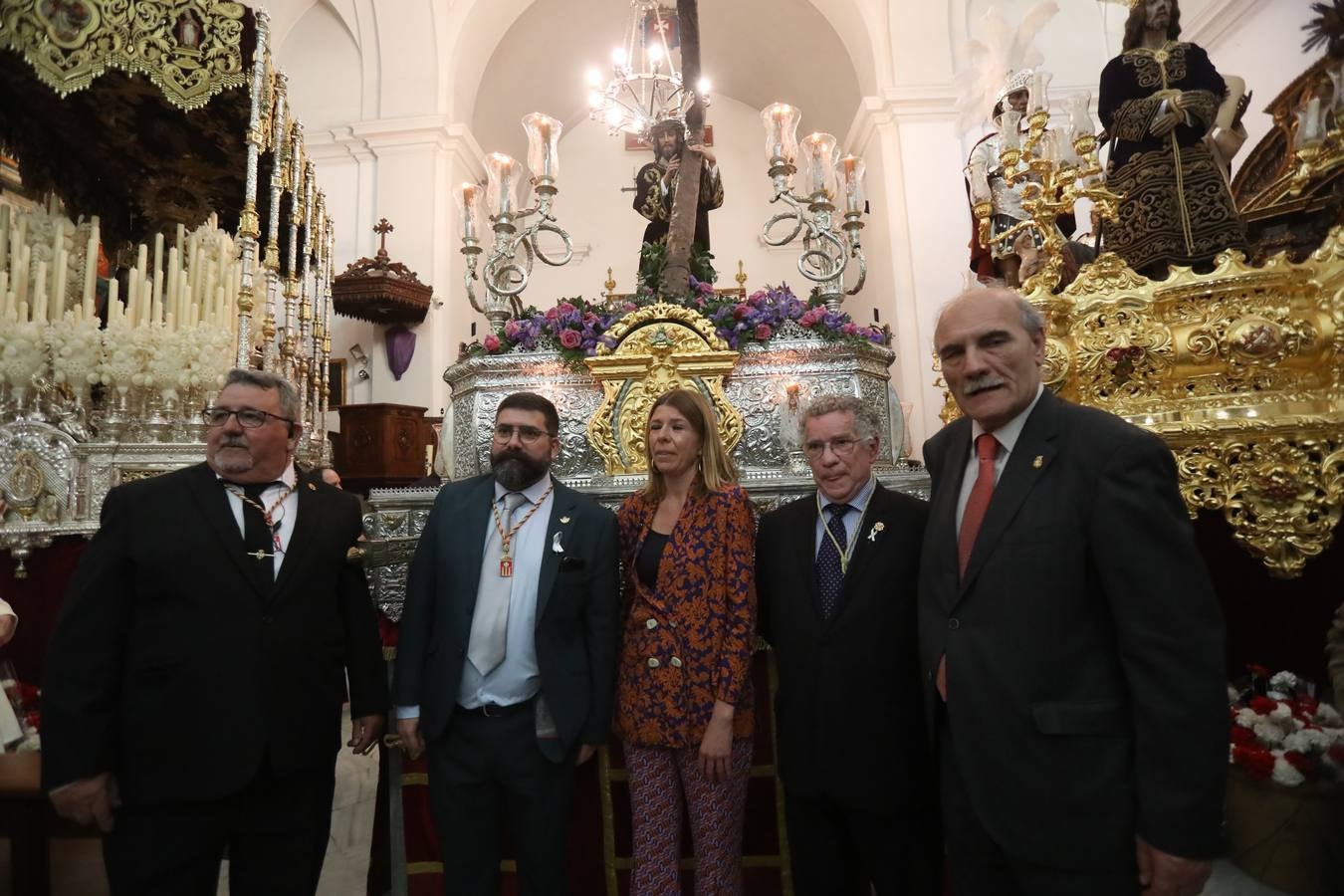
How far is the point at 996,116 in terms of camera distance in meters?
3.93

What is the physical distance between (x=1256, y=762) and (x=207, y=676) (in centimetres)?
351

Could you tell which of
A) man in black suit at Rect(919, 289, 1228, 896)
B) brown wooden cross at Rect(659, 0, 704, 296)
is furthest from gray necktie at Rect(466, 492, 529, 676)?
brown wooden cross at Rect(659, 0, 704, 296)

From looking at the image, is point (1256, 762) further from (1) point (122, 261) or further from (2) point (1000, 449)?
(1) point (122, 261)

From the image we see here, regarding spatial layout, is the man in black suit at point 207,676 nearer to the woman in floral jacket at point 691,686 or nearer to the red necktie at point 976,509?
the woman in floral jacket at point 691,686

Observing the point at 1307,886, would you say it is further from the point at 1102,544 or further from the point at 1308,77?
the point at 1308,77

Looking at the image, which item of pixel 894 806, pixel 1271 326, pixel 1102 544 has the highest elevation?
pixel 1271 326

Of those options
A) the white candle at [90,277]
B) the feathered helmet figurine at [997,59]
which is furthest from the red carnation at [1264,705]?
the white candle at [90,277]

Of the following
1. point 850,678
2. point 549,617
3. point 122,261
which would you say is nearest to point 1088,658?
point 850,678

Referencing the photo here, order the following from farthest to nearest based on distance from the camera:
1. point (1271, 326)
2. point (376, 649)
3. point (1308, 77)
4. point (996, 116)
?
point (1308, 77), point (996, 116), point (1271, 326), point (376, 649)

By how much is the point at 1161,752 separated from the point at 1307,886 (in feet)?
6.84

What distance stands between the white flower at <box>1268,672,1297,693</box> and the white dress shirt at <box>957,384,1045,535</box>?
8.02 feet

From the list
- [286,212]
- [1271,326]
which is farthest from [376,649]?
[286,212]

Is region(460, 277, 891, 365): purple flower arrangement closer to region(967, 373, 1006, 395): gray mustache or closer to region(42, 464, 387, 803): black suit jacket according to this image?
region(42, 464, 387, 803): black suit jacket

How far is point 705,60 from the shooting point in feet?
45.8
